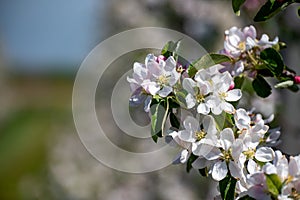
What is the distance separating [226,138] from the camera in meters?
0.90

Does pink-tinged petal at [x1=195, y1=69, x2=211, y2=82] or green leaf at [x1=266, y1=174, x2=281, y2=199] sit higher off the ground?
pink-tinged petal at [x1=195, y1=69, x2=211, y2=82]

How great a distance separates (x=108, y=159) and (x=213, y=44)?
3.51 ft


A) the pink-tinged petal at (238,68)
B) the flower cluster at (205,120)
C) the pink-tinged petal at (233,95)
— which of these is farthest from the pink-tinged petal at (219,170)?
the pink-tinged petal at (238,68)

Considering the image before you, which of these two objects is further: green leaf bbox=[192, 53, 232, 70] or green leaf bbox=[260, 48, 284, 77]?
green leaf bbox=[260, 48, 284, 77]

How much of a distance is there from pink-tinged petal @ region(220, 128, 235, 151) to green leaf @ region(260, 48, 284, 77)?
0.22 meters

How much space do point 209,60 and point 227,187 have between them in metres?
0.20

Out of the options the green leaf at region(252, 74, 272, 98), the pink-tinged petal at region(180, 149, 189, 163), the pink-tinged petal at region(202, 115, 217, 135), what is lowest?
the green leaf at region(252, 74, 272, 98)

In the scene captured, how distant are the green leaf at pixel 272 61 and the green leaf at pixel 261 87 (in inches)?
1.9

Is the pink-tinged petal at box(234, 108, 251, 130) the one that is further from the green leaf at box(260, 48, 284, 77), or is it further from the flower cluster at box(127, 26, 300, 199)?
the green leaf at box(260, 48, 284, 77)

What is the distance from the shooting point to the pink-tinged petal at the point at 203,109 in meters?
0.91

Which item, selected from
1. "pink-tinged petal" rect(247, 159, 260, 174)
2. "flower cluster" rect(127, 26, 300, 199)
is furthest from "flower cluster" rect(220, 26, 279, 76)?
"pink-tinged petal" rect(247, 159, 260, 174)

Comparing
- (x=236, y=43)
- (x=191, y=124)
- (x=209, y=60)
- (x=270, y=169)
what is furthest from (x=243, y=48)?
(x=270, y=169)

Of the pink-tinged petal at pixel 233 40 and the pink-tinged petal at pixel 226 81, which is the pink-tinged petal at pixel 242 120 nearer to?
the pink-tinged petal at pixel 226 81

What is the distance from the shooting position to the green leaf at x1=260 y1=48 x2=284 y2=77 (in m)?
1.07
